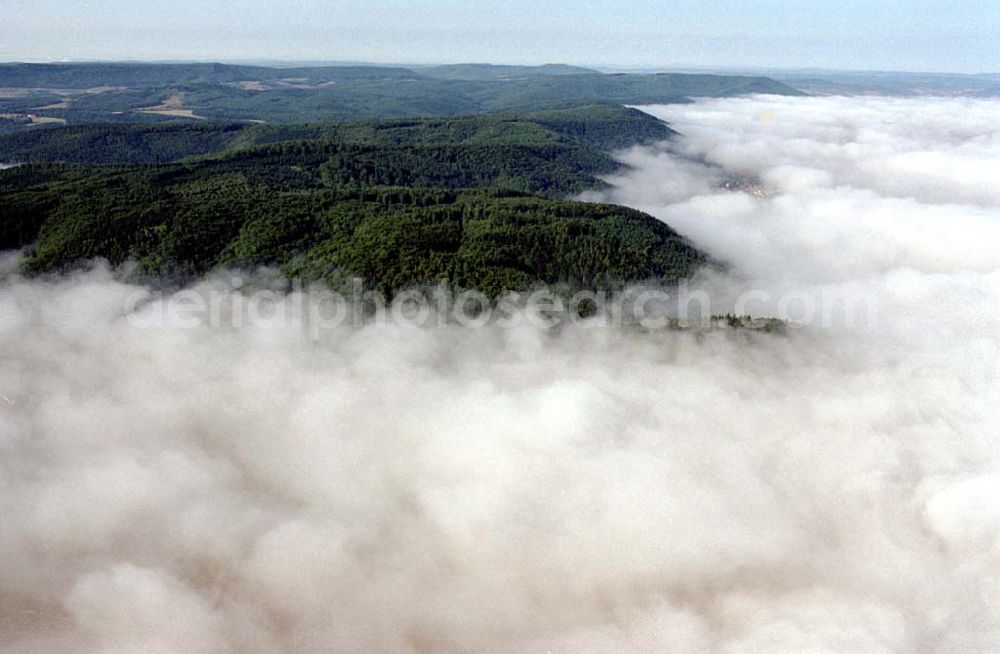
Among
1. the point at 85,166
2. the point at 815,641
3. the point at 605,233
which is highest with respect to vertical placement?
the point at 85,166

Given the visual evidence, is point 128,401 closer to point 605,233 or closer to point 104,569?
point 104,569

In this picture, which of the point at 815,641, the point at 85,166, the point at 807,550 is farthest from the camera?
the point at 85,166

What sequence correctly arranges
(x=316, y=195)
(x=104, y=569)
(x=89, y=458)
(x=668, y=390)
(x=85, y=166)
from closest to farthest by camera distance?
(x=104, y=569) < (x=89, y=458) < (x=668, y=390) < (x=316, y=195) < (x=85, y=166)

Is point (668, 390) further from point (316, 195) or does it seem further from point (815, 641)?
point (316, 195)

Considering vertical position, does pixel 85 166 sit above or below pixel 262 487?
above

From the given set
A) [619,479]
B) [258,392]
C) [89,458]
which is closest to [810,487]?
[619,479]

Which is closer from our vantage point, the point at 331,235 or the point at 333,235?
the point at 333,235

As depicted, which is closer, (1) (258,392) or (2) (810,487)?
(2) (810,487)

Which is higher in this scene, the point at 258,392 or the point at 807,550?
the point at 258,392

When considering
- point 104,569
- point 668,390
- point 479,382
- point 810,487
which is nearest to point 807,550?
point 810,487
